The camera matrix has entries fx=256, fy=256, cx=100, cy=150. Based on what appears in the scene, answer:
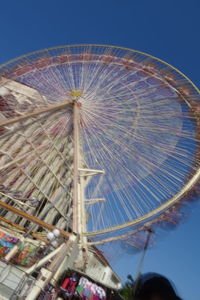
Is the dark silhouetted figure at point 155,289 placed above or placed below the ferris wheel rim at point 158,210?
below

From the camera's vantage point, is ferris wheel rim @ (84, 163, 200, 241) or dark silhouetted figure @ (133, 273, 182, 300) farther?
ferris wheel rim @ (84, 163, 200, 241)

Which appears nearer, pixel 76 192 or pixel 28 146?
pixel 76 192

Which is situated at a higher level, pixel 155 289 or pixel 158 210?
pixel 158 210

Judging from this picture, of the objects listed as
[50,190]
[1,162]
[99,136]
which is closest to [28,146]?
[1,162]

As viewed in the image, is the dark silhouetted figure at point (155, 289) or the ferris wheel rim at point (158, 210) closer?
the dark silhouetted figure at point (155, 289)

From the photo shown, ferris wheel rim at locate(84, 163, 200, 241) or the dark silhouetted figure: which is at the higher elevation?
ferris wheel rim at locate(84, 163, 200, 241)

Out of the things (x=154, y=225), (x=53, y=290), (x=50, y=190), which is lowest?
(x=53, y=290)

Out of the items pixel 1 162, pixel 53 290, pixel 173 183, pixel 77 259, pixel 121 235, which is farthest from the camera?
pixel 1 162

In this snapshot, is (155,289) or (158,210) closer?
(155,289)

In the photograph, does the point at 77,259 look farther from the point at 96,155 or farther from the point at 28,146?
the point at 28,146

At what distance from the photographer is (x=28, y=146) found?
14.6m

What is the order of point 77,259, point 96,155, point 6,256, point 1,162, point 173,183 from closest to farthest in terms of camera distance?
1. point 77,259
2. point 173,183
3. point 6,256
4. point 96,155
5. point 1,162

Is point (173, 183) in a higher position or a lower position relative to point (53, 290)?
higher

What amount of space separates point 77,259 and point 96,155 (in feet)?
19.3
